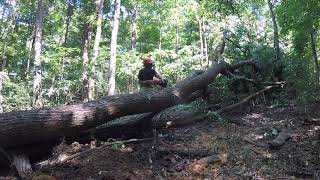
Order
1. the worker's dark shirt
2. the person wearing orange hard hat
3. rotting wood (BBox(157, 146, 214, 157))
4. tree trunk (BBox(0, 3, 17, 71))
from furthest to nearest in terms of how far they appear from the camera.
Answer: tree trunk (BBox(0, 3, 17, 71)) < the worker's dark shirt < the person wearing orange hard hat < rotting wood (BBox(157, 146, 214, 157))

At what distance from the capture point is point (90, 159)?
669 centimetres

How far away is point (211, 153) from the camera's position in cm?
735

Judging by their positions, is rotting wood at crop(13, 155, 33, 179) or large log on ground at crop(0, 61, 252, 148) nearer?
rotting wood at crop(13, 155, 33, 179)

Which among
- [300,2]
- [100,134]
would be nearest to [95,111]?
[100,134]

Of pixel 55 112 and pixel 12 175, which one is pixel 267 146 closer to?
pixel 55 112

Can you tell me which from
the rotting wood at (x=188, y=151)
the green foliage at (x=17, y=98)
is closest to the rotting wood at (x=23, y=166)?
the rotting wood at (x=188, y=151)

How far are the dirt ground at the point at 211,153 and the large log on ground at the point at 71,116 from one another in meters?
0.41

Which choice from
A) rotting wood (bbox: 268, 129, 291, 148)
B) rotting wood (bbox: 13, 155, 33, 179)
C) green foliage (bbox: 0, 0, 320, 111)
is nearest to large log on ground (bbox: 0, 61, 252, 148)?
rotting wood (bbox: 13, 155, 33, 179)

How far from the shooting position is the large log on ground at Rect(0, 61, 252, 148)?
6.48 m

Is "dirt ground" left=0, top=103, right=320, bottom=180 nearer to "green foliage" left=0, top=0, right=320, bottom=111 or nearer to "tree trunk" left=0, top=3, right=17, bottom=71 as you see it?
"green foliage" left=0, top=0, right=320, bottom=111

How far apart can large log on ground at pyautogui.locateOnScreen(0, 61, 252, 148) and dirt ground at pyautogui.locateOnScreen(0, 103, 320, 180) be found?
0.41 metres

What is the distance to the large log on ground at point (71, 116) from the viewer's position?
648 cm

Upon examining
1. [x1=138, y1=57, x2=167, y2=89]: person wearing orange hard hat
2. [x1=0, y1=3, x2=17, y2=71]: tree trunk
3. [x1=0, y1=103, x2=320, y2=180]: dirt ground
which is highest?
[x1=0, y1=3, x2=17, y2=71]: tree trunk

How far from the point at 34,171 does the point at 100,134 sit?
1.95m
